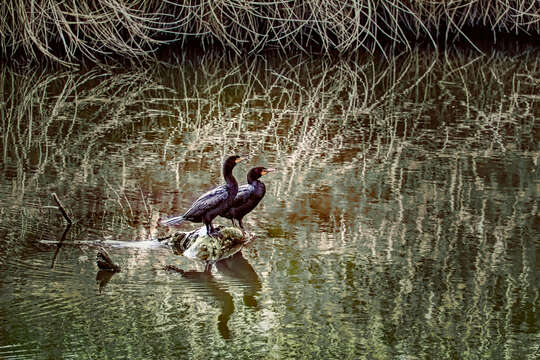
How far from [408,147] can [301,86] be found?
233 cm

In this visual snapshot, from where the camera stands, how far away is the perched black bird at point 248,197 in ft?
14.4

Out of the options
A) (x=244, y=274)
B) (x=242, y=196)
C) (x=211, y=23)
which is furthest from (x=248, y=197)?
(x=211, y=23)

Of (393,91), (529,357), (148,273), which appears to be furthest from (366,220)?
(393,91)

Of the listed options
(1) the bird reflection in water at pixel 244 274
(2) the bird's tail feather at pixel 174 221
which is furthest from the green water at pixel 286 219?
(2) the bird's tail feather at pixel 174 221

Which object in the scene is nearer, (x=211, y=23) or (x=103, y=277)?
(x=103, y=277)

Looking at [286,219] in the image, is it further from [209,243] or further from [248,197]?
[209,243]

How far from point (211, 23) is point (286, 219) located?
229 inches

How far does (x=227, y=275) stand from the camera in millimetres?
4051

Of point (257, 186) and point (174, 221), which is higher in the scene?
point (257, 186)

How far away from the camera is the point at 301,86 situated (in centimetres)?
838

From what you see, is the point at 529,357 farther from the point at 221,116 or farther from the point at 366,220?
the point at 221,116

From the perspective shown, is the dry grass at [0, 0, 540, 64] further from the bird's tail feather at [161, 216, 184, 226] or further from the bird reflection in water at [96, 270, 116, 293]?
the bird reflection in water at [96, 270, 116, 293]

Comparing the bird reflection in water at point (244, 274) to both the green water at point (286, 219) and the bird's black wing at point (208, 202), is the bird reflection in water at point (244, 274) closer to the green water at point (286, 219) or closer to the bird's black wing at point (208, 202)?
the green water at point (286, 219)

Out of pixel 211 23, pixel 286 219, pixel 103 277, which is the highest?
pixel 211 23
